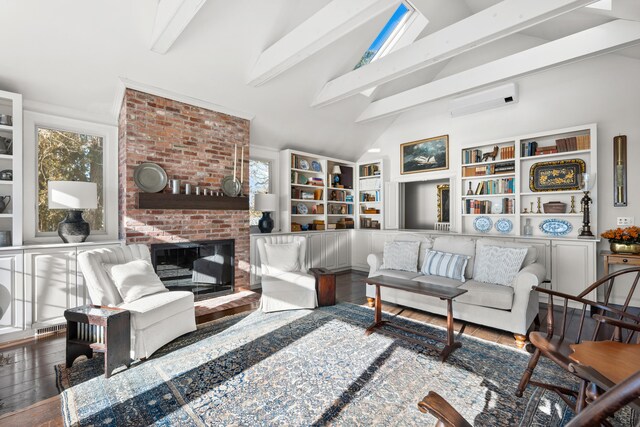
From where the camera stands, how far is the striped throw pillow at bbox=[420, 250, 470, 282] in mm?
3627

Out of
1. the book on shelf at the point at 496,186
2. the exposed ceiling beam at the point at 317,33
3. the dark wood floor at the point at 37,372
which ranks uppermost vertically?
the exposed ceiling beam at the point at 317,33

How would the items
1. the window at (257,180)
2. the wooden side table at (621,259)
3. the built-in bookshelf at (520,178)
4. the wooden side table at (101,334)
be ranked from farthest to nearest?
1. the window at (257,180)
2. the built-in bookshelf at (520,178)
3. the wooden side table at (621,259)
4. the wooden side table at (101,334)

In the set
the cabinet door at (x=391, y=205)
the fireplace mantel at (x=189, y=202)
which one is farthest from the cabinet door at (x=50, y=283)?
the cabinet door at (x=391, y=205)

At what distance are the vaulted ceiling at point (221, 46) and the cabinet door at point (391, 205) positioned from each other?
1.70 meters

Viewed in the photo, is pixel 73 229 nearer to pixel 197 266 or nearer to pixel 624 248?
pixel 197 266

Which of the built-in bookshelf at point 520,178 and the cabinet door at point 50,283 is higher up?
the built-in bookshelf at point 520,178

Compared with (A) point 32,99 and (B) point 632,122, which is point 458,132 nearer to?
(B) point 632,122

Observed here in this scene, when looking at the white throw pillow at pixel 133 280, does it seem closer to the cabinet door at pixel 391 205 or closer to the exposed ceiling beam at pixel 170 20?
the exposed ceiling beam at pixel 170 20

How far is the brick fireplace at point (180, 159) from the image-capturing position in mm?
3697

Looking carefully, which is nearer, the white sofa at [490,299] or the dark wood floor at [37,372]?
the dark wood floor at [37,372]

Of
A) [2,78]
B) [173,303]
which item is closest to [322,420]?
[173,303]

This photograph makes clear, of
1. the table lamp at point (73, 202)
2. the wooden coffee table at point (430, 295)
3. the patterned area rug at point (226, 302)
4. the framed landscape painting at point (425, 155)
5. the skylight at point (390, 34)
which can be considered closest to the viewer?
the wooden coffee table at point (430, 295)

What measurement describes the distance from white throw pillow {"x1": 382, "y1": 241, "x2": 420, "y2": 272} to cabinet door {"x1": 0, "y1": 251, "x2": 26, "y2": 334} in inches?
159

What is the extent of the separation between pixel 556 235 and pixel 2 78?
7.08m
